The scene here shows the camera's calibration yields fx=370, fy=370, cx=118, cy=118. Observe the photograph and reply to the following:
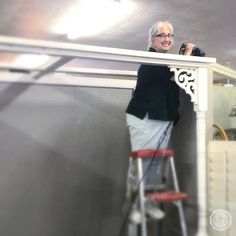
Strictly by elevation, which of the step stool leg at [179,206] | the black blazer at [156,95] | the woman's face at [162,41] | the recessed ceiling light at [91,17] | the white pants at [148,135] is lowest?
the step stool leg at [179,206]

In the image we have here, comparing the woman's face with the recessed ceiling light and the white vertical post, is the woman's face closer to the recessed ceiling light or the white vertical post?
the white vertical post

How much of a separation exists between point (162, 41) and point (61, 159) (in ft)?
2.59

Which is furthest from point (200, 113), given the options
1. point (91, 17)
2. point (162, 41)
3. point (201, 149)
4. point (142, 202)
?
point (91, 17)

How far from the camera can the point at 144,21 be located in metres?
4.10

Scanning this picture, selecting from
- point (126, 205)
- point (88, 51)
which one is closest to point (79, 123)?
point (126, 205)

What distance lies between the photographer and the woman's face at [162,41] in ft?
5.49

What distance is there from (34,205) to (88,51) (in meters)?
0.89

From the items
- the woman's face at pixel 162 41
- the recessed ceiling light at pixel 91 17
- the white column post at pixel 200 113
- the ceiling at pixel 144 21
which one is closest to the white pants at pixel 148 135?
the white column post at pixel 200 113

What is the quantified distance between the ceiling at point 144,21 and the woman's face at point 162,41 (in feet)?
4.42

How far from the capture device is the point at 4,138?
1825mm

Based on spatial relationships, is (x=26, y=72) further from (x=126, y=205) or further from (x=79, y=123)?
(x=126, y=205)

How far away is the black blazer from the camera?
1666 millimetres

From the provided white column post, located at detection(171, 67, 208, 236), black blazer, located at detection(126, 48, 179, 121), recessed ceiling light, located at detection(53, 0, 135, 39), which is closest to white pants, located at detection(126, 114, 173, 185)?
black blazer, located at detection(126, 48, 179, 121)

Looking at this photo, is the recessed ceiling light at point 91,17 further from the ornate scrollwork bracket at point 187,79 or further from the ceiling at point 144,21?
the ornate scrollwork bracket at point 187,79
